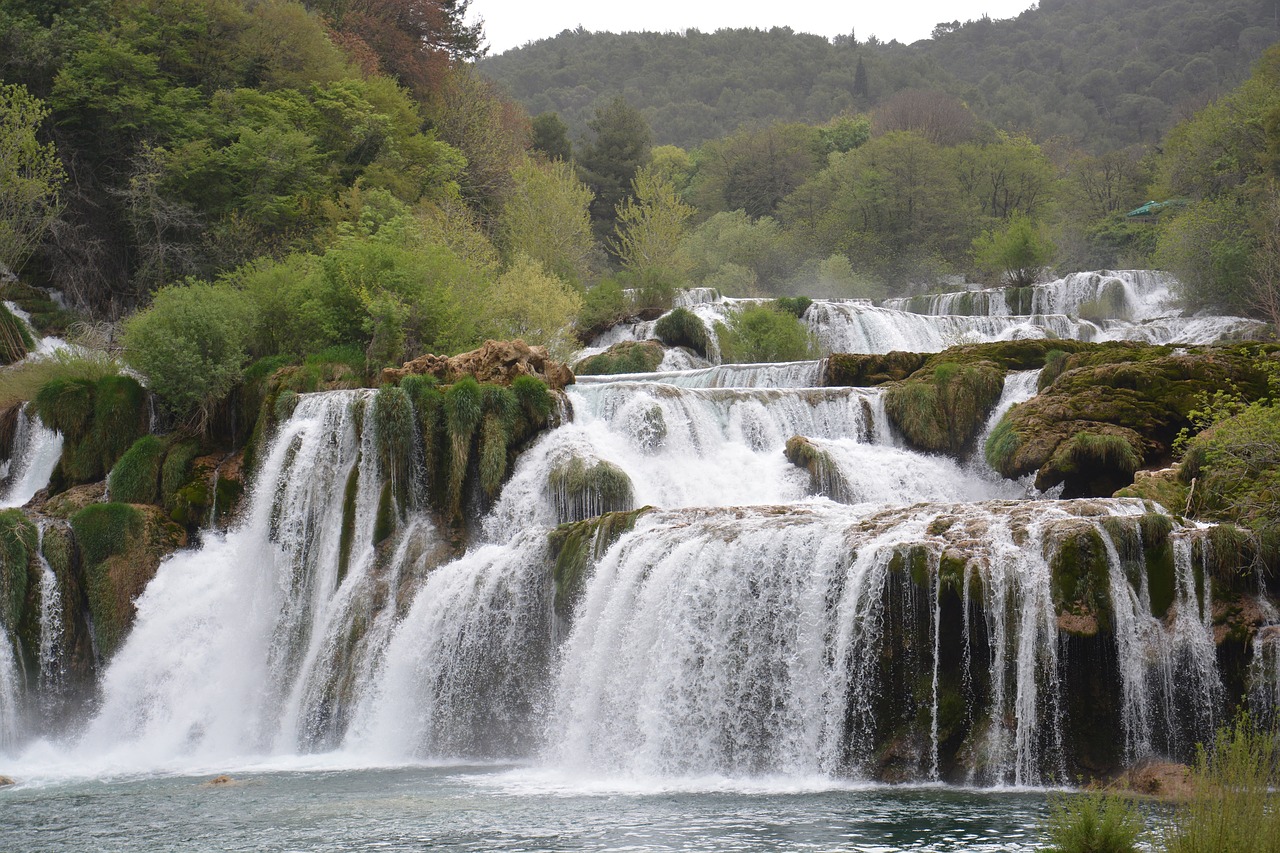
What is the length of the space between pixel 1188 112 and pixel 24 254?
219 ft

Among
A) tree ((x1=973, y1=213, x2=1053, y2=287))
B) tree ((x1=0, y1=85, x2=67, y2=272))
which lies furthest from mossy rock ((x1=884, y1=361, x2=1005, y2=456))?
tree ((x1=973, y1=213, x2=1053, y2=287))

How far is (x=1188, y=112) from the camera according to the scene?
232ft

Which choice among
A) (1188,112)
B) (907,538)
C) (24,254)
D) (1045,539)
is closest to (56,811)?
(907,538)

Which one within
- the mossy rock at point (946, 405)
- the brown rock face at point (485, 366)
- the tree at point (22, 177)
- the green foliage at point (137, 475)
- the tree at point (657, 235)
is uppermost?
the tree at point (657, 235)

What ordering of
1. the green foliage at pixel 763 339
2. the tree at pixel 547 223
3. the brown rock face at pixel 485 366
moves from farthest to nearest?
the tree at pixel 547 223 < the green foliage at pixel 763 339 < the brown rock face at pixel 485 366

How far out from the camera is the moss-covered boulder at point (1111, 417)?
1820cm

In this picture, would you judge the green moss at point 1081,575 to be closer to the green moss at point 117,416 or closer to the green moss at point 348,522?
the green moss at point 348,522

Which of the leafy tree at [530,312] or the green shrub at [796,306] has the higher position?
the green shrub at [796,306]

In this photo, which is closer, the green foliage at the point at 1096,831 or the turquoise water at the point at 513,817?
the green foliage at the point at 1096,831

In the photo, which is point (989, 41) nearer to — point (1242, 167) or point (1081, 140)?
point (1081, 140)

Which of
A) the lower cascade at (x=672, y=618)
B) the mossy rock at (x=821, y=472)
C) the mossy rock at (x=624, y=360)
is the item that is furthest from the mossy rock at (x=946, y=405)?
the mossy rock at (x=624, y=360)

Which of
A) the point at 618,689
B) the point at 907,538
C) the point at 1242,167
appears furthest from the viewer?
the point at 1242,167

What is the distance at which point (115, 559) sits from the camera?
64.8 feet

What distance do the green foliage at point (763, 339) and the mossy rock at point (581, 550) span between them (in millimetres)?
16547
